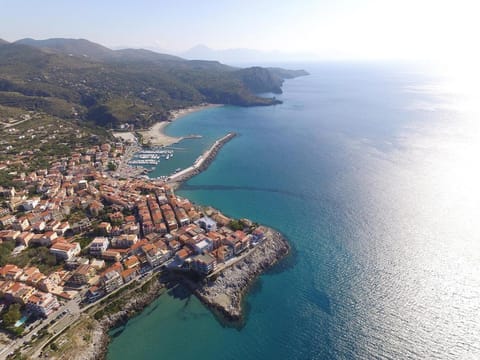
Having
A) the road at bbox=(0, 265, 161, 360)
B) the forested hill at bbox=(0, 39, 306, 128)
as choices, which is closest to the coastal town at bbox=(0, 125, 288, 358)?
the road at bbox=(0, 265, 161, 360)

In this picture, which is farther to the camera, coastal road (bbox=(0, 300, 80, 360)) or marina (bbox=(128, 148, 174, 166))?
marina (bbox=(128, 148, 174, 166))

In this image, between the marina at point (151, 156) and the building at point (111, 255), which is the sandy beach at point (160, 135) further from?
the building at point (111, 255)

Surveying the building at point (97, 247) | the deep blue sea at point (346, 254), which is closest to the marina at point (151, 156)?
the deep blue sea at point (346, 254)

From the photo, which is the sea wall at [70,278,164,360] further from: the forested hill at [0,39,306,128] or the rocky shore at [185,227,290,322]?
the forested hill at [0,39,306,128]

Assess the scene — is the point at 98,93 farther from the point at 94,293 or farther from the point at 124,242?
the point at 94,293

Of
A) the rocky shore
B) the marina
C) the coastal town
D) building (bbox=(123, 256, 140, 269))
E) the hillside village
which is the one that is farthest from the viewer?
the marina

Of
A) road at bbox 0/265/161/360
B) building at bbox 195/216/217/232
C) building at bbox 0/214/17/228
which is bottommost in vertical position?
road at bbox 0/265/161/360

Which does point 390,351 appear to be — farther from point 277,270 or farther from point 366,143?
point 366,143
